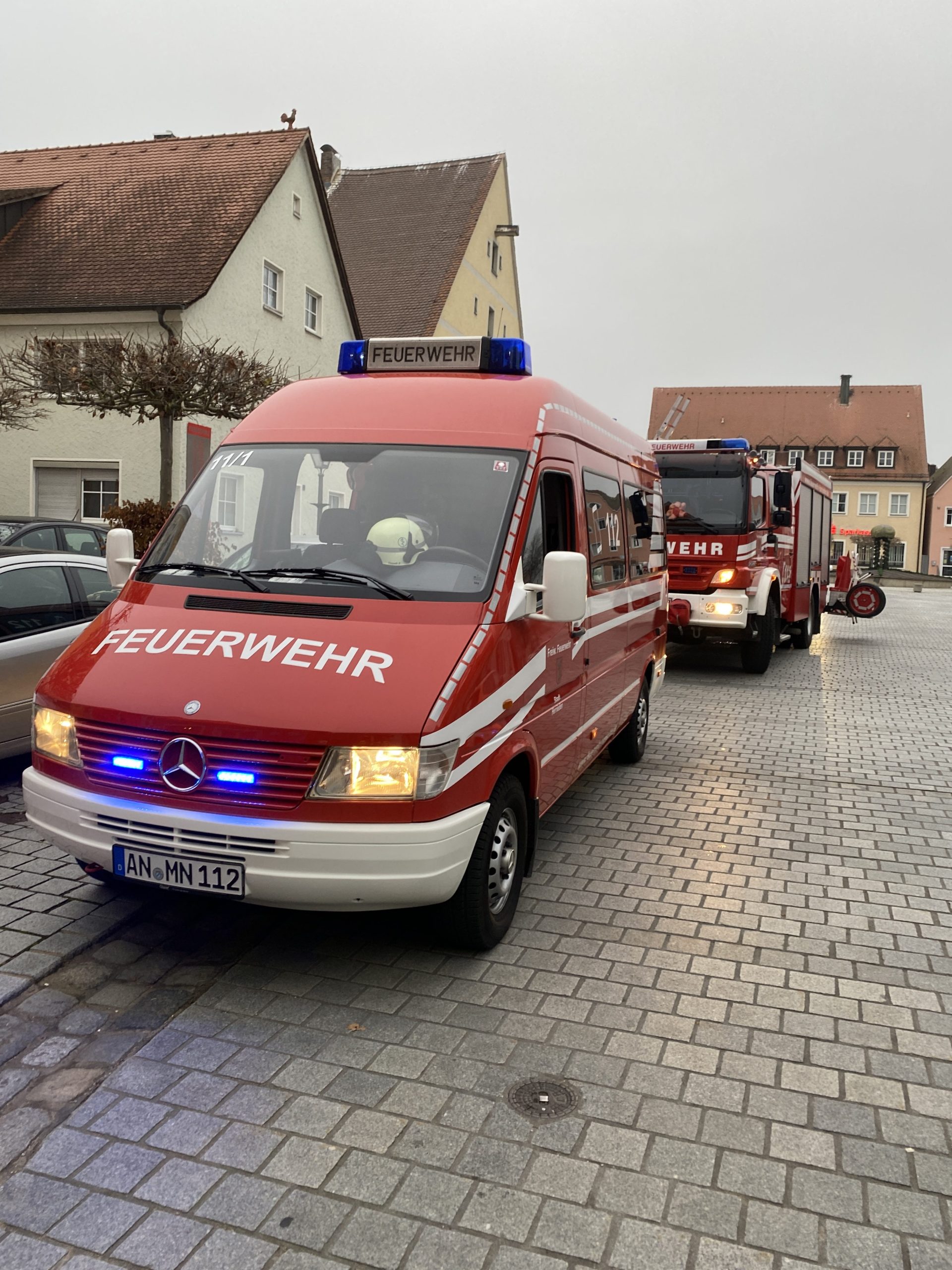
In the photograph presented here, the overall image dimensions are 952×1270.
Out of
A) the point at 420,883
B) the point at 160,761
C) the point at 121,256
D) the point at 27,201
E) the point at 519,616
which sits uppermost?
the point at 27,201

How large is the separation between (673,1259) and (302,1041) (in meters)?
1.52

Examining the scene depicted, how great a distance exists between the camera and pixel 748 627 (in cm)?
1328

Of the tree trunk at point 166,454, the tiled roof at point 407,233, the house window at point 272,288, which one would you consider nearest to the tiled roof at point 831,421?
the tiled roof at point 407,233

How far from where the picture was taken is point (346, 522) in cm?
484

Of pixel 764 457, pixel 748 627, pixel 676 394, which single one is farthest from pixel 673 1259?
pixel 676 394

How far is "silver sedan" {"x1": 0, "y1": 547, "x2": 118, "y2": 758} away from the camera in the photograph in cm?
660

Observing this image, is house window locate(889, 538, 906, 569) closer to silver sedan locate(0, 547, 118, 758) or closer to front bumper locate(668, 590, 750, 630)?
front bumper locate(668, 590, 750, 630)

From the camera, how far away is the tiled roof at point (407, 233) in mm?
32969

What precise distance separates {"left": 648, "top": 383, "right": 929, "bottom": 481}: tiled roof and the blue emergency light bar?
63.7 m

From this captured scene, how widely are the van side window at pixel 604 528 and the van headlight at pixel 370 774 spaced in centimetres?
236

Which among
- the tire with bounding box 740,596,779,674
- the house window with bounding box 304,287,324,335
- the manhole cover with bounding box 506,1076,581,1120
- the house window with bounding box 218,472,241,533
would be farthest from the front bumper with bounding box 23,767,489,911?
the house window with bounding box 304,287,324,335

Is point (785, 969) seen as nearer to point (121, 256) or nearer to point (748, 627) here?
point (748, 627)

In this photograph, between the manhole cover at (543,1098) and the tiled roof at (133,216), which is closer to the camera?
the manhole cover at (543,1098)

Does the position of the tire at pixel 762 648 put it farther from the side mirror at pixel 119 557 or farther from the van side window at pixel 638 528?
the side mirror at pixel 119 557
